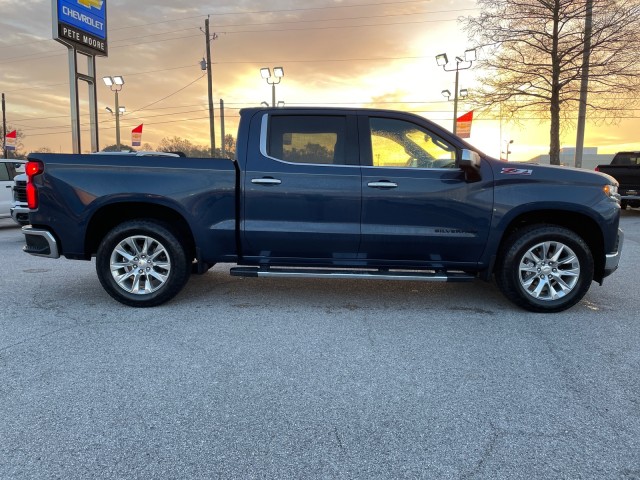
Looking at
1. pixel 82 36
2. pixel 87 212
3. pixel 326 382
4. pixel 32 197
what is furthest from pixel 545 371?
pixel 82 36

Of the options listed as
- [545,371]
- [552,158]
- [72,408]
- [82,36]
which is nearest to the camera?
[72,408]

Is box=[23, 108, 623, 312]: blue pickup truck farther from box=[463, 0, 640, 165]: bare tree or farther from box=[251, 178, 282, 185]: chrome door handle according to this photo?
box=[463, 0, 640, 165]: bare tree

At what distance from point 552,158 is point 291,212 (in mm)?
19893

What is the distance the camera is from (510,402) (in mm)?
2953

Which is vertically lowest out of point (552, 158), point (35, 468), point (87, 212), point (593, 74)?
point (35, 468)

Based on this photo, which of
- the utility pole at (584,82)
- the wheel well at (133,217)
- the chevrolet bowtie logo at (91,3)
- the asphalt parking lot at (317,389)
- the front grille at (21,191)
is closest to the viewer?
the asphalt parking lot at (317,389)

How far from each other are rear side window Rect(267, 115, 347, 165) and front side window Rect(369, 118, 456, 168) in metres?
0.34

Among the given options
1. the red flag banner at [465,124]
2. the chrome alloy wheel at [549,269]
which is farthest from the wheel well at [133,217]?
the red flag banner at [465,124]

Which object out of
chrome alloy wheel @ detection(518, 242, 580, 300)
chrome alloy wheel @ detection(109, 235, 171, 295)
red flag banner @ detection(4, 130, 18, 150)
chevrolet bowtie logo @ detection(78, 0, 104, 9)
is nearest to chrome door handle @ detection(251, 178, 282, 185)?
chrome alloy wheel @ detection(109, 235, 171, 295)

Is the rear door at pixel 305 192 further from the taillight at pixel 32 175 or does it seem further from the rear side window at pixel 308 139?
the taillight at pixel 32 175

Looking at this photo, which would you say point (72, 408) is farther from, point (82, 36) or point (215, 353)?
point (82, 36)

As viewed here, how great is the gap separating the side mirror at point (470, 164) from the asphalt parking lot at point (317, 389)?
1376 mm

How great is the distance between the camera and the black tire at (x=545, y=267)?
4.74 metres

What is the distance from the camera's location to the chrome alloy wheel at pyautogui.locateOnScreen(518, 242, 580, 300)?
477 cm
